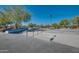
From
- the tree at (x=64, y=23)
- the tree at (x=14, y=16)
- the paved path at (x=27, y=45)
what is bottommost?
the paved path at (x=27, y=45)

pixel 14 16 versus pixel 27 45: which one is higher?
pixel 14 16

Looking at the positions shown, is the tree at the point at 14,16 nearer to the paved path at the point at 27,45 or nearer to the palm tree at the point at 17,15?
the palm tree at the point at 17,15

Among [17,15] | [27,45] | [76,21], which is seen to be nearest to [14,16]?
[17,15]

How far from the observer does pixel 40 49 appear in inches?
166

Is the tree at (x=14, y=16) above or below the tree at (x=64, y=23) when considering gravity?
above

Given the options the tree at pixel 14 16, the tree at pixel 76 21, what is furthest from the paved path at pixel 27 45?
the tree at pixel 76 21

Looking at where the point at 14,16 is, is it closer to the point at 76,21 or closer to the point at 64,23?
the point at 64,23

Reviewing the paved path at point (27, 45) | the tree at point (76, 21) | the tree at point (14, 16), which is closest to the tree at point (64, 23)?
the tree at point (76, 21)

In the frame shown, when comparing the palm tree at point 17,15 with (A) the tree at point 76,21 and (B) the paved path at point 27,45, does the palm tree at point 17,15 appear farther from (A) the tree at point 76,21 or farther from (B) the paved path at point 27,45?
(A) the tree at point 76,21

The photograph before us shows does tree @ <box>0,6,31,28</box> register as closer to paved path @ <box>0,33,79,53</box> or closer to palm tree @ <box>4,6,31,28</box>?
palm tree @ <box>4,6,31,28</box>

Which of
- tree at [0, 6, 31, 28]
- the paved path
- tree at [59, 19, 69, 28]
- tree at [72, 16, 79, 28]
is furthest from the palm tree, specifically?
tree at [72, 16, 79, 28]

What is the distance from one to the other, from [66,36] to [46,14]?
35 cm
